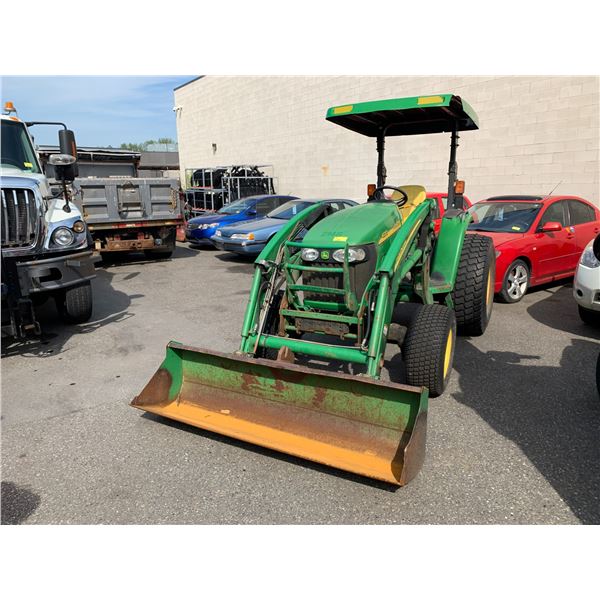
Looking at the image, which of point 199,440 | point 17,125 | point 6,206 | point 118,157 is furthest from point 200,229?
point 199,440

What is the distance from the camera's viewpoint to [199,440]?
3572mm

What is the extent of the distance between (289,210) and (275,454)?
9481mm

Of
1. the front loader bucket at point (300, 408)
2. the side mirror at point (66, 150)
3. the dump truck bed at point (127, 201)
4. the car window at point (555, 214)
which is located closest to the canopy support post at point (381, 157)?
the front loader bucket at point (300, 408)

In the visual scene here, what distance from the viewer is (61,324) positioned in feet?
21.5

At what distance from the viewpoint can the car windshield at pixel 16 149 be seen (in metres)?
6.53

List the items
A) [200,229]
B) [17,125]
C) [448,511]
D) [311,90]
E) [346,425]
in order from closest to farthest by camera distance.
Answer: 1. [448,511]
2. [346,425]
3. [17,125]
4. [200,229]
5. [311,90]

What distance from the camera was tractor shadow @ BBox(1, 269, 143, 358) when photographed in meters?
5.57

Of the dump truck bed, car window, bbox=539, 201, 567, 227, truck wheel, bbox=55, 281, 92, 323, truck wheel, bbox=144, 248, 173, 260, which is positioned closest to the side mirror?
truck wheel, bbox=55, 281, 92, 323

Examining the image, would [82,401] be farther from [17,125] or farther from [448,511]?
[17,125]

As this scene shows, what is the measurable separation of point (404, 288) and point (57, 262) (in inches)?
151

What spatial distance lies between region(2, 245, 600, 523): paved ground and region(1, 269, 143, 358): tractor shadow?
0.05 m

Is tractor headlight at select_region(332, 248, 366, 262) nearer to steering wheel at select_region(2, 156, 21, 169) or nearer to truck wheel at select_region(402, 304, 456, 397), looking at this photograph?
A: truck wheel at select_region(402, 304, 456, 397)

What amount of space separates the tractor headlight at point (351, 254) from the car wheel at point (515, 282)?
4.04 m

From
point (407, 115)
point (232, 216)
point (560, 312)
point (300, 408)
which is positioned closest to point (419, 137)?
point (232, 216)
